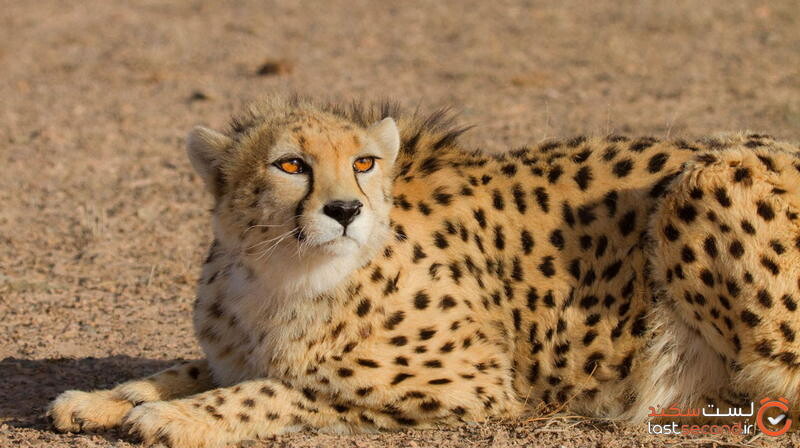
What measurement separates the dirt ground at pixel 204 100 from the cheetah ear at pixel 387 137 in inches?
37.9

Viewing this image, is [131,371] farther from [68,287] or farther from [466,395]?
[466,395]

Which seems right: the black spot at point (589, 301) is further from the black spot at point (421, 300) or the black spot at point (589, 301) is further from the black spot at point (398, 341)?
the black spot at point (398, 341)

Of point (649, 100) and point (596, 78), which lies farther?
point (596, 78)

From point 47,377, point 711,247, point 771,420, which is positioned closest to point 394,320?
point 711,247

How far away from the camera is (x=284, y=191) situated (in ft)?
11.9

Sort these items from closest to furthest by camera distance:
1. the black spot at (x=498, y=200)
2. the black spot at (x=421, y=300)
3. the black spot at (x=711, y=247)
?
the black spot at (x=711, y=247)
the black spot at (x=421, y=300)
the black spot at (x=498, y=200)

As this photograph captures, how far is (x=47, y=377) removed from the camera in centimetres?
439

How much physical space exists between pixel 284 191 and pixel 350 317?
0.51 metres

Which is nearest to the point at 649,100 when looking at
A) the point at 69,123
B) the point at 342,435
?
the point at 69,123

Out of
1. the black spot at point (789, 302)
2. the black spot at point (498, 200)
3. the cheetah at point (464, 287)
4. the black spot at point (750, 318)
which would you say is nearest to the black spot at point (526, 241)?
the cheetah at point (464, 287)

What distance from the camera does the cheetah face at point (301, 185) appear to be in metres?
3.50

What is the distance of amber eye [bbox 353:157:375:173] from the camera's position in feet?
12.2

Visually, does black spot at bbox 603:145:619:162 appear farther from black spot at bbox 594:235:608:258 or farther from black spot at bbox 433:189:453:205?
black spot at bbox 433:189:453:205

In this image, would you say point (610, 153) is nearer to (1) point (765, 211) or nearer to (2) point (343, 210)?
(1) point (765, 211)
